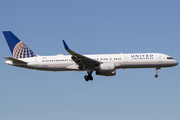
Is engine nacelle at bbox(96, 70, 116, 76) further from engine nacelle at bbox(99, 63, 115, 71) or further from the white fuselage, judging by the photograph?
the white fuselage

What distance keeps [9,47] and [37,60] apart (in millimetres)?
7196

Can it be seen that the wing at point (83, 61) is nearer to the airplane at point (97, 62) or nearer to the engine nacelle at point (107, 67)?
the airplane at point (97, 62)

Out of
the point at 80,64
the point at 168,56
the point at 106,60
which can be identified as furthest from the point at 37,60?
the point at 168,56

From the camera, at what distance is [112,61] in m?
56.7

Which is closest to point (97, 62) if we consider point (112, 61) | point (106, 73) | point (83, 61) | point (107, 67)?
point (107, 67)

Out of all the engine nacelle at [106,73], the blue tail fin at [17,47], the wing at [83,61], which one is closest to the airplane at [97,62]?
the wing at [83,61]

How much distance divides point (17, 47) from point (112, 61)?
18.2 metres

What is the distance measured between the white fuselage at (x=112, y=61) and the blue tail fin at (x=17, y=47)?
85.6 inches

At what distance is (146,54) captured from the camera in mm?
57500

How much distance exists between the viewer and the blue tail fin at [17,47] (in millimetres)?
60500

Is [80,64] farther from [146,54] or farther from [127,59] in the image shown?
[146,54]

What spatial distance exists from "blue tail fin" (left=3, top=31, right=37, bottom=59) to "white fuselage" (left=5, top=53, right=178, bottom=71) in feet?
7.13

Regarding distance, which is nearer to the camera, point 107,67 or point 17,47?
point 107,67

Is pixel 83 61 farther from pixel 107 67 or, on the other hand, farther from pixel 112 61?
pixel 112 61
